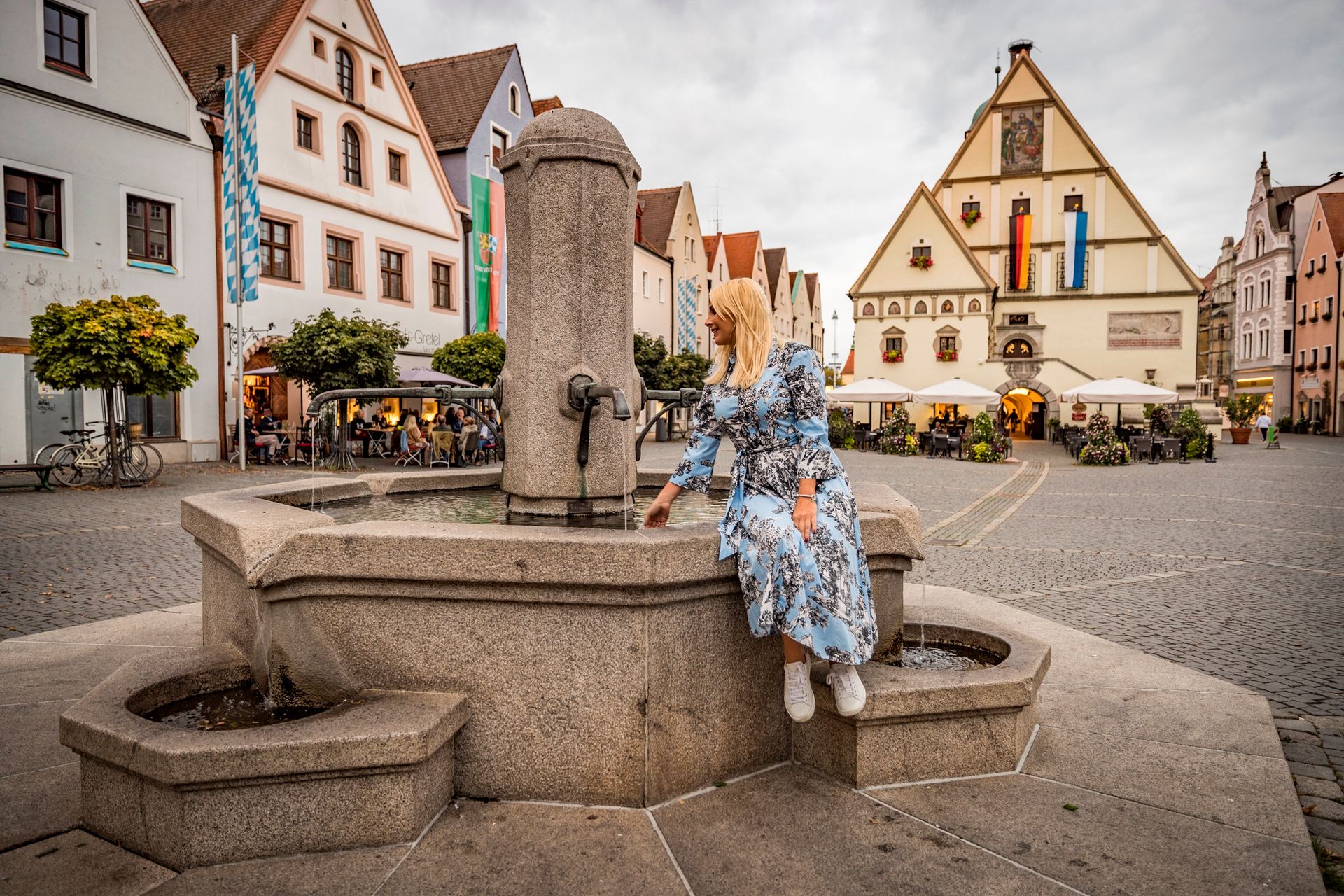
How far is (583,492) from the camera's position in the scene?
4.55 metres

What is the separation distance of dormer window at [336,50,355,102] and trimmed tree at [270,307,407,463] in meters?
9.26

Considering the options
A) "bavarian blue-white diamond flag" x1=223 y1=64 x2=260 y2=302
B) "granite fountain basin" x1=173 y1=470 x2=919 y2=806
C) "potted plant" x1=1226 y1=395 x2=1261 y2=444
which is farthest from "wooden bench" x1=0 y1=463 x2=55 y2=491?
"potted plant" x1=1226 y1=395 x2=1261 y2=444

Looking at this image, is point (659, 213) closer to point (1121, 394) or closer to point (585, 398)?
point (1121, 394)

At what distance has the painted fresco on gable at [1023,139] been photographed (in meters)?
40.2

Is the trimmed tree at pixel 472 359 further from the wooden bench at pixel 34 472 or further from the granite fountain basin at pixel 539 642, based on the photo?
the granite fountain basin at pixel 539 642

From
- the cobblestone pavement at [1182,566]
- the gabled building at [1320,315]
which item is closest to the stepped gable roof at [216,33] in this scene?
the cobblestone pavement at [1182,566]

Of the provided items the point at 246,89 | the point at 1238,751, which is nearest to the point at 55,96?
the point at 246,89

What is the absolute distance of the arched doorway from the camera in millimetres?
41562

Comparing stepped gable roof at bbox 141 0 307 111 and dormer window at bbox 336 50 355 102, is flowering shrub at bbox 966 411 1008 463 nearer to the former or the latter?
dormer window at bbox 336 50 355 102

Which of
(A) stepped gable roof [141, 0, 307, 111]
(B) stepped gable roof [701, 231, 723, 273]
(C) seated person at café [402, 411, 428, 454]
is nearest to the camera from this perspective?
(C) seated person at café [402, 411, 428, 454]

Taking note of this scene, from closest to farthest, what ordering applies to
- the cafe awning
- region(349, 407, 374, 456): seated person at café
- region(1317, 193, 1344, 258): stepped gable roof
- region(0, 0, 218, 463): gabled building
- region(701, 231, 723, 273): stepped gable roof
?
1. region(0, 0, 218, 463): gabled building
2. region(349, 407, 374, 456): seated person at café
3. the cafe awning
4. region(1317, 193, 1344, 258): stepped gable roof
5. region(701, 231, 723, 273): stepped gable roof

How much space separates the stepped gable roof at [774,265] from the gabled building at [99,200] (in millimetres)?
48680

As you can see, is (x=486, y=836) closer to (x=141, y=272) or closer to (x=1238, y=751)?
(x=1238, y=751)

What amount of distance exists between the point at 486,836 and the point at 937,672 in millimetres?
1784
